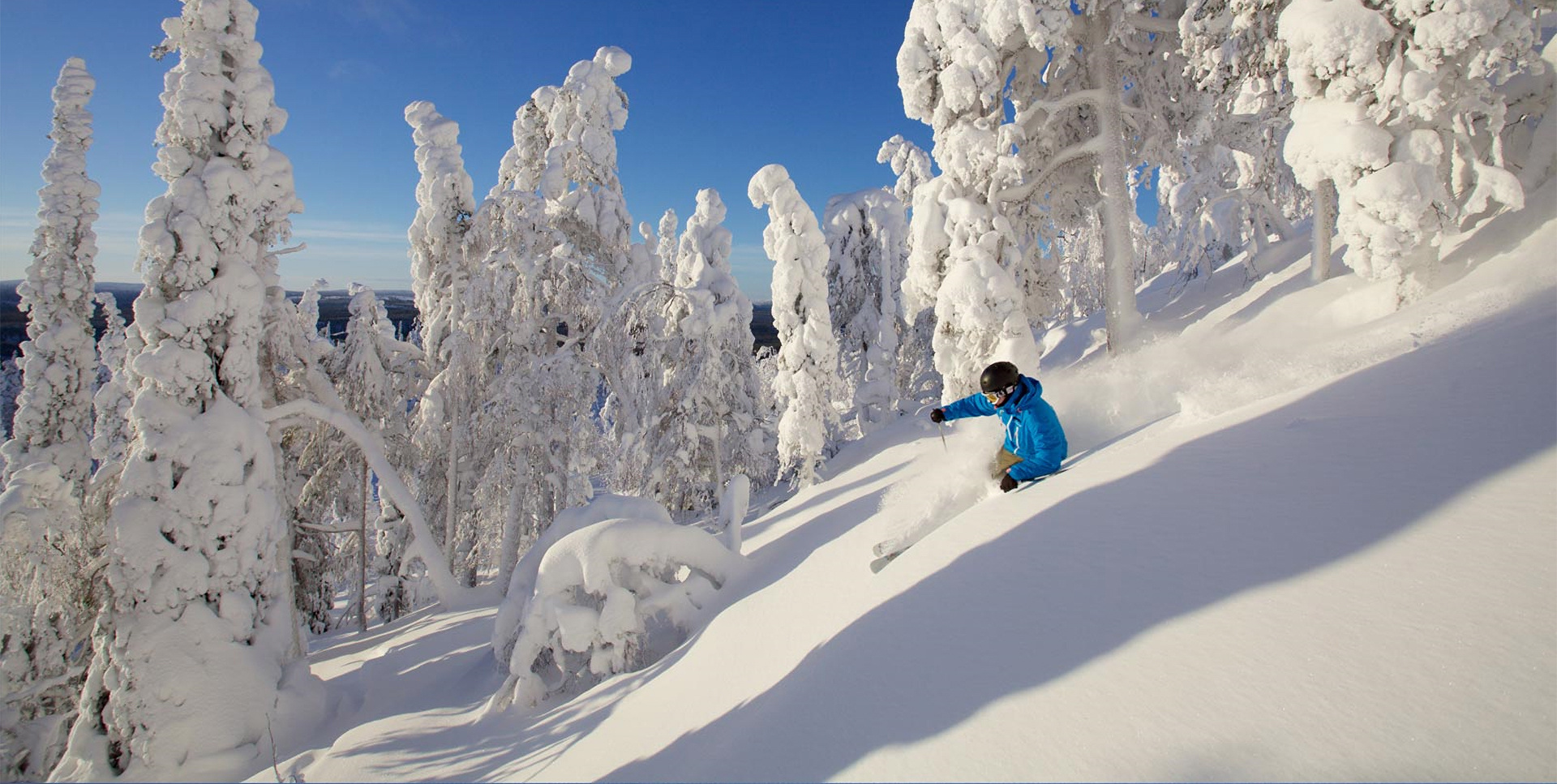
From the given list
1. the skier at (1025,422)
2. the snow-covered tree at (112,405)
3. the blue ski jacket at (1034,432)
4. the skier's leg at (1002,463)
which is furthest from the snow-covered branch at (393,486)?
the blue ski jacket at (1034,432)

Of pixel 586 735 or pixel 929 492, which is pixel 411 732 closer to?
pixel 586 735

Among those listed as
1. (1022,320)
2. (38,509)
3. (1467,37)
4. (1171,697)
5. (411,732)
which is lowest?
(411,732)

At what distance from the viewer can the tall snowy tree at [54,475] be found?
28.7 feet

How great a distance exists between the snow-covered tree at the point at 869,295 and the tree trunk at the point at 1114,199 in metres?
12.7

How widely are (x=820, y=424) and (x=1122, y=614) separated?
14.6 metres

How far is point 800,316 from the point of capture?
17344mm

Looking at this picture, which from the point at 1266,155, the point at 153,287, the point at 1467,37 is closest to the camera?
the point at 1467,37

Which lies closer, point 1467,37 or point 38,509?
point 1467,37

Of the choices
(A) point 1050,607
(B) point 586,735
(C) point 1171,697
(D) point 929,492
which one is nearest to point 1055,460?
(D) point 929,492

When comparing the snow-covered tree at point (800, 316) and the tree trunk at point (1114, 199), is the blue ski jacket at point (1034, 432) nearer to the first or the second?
the tree trunk at point (1114, 199)

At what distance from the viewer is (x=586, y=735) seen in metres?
4.61

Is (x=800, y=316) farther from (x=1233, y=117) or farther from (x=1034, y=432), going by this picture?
(x=1034, y=432)

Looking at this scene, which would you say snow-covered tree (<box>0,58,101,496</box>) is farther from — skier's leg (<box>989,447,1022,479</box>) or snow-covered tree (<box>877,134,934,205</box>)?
snow-covered tree (<box>877,134,934,205</box>)

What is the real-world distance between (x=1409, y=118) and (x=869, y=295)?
1861cm
